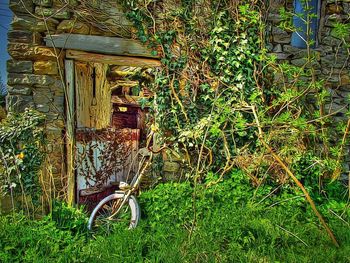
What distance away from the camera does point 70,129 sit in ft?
15.9

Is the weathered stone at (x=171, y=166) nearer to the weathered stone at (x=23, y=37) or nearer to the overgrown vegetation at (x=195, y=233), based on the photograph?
the overgrown vegetation at (x=195, y=233)

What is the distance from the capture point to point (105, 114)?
256 inches

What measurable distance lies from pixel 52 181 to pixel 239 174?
104 inches

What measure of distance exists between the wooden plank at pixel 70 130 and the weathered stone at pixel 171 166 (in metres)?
1.38

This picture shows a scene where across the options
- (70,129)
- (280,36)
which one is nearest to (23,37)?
(70,129)

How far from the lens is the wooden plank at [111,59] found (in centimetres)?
488

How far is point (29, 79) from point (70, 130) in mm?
885

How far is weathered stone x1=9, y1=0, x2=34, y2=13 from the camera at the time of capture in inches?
179

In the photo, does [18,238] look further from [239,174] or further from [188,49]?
[188,49]

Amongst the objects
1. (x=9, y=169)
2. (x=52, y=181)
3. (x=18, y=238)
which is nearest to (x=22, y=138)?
(x=9, y=169)

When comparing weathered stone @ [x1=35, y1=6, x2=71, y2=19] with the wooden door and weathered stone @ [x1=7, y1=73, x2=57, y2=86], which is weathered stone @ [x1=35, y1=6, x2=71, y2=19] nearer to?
the wooden door

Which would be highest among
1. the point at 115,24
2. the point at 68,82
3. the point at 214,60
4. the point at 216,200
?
the point at 115,24

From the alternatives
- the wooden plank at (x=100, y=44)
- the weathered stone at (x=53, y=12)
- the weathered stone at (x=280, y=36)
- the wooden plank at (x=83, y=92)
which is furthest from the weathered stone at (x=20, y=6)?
the weathered stone at (x=280, y=36)

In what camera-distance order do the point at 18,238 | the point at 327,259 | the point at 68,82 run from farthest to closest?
the point at 68,82 → the point at 18,238 → the point at 327,259
